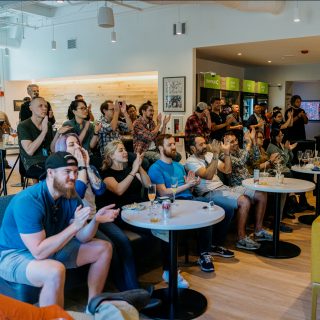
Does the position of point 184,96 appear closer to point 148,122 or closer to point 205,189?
point 148,122

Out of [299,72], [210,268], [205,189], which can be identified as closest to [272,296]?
[210,268]

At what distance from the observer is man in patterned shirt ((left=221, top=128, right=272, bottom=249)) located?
4219 millimetres

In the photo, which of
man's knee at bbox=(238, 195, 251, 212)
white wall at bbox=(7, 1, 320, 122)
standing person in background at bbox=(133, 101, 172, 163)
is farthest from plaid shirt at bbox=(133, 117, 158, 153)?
white wall at bbox=(7, 1, 320, 122)

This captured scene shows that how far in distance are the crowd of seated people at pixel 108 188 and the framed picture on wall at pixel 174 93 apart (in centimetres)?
146

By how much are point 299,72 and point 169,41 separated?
4.54 m

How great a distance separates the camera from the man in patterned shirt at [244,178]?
422 centimetres

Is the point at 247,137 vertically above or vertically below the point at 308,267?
above

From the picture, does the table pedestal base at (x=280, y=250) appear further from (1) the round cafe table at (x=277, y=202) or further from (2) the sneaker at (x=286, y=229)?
(2) the sneaker at (x=286, y=229)

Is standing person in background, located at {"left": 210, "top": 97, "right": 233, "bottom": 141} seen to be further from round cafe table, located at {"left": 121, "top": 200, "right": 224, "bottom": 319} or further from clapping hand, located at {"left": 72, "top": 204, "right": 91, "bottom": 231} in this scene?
clapping hand, located at {"left": 72, "top": 204, "right": 91, "bottom": 231}

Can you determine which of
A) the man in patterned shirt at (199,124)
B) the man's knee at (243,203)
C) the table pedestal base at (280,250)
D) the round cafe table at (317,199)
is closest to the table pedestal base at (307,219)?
the round cafe table at (317,199)

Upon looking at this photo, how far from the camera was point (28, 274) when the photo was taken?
2303 millimetres

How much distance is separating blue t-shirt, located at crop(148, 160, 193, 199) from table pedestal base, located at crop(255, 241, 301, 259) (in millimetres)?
965

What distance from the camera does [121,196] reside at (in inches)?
137

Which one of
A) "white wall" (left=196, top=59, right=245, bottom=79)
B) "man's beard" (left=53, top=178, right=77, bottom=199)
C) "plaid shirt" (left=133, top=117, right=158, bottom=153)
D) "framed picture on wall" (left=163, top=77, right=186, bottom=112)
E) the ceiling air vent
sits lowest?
"man's beard" (left=53, top=178, right=77, bottom=199)
